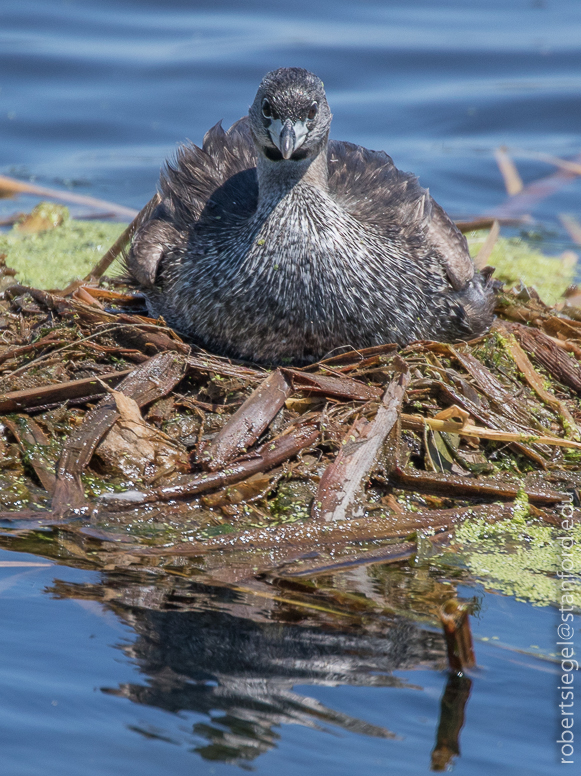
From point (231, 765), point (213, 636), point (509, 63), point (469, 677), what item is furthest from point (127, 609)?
point (509, 63)

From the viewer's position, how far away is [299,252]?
5117mm

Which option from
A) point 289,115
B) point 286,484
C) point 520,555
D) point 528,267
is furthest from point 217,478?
point 528,267

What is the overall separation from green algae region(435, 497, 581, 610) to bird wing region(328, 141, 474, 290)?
1.72 meters

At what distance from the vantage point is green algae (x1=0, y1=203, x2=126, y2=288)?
23.9 ft

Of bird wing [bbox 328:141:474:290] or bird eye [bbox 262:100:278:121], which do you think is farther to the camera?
bird wing [bbox 328:141:474:290]

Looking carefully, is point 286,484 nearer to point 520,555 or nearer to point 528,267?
point 520,555

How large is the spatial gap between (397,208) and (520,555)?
2323mm

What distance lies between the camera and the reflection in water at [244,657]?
9.86 ft

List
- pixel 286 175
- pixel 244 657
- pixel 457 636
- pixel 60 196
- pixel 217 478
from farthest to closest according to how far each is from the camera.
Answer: pixel 60 196
pixel 286 175
pixel 217 478
pixel 244 657
pixel 457 636

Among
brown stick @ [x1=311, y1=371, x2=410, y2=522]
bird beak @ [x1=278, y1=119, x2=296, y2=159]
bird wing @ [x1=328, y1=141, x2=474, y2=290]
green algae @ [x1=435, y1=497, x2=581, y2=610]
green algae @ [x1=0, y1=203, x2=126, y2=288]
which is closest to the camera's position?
green algae @ [x1=435, y1=497, x2=581, y2=610]

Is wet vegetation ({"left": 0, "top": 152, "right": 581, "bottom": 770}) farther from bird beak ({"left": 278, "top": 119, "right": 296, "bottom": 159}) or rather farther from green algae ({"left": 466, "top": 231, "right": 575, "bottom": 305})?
green algae ({"left": 466, "top": 231, "right": 575, "bottom": 305})

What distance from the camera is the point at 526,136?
11008 mm

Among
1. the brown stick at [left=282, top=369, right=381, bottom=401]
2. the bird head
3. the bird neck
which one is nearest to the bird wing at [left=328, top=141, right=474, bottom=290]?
the bird neck

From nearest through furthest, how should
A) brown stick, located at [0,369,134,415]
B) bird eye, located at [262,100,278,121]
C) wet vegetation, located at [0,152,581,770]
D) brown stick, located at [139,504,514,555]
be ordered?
wet vegetation, located at [0,152,581,770]
brown stick, located at [139,504,514,555]
brown stick, located at [0,369,134,415]
bird eye, located at [262,100,278,121]
